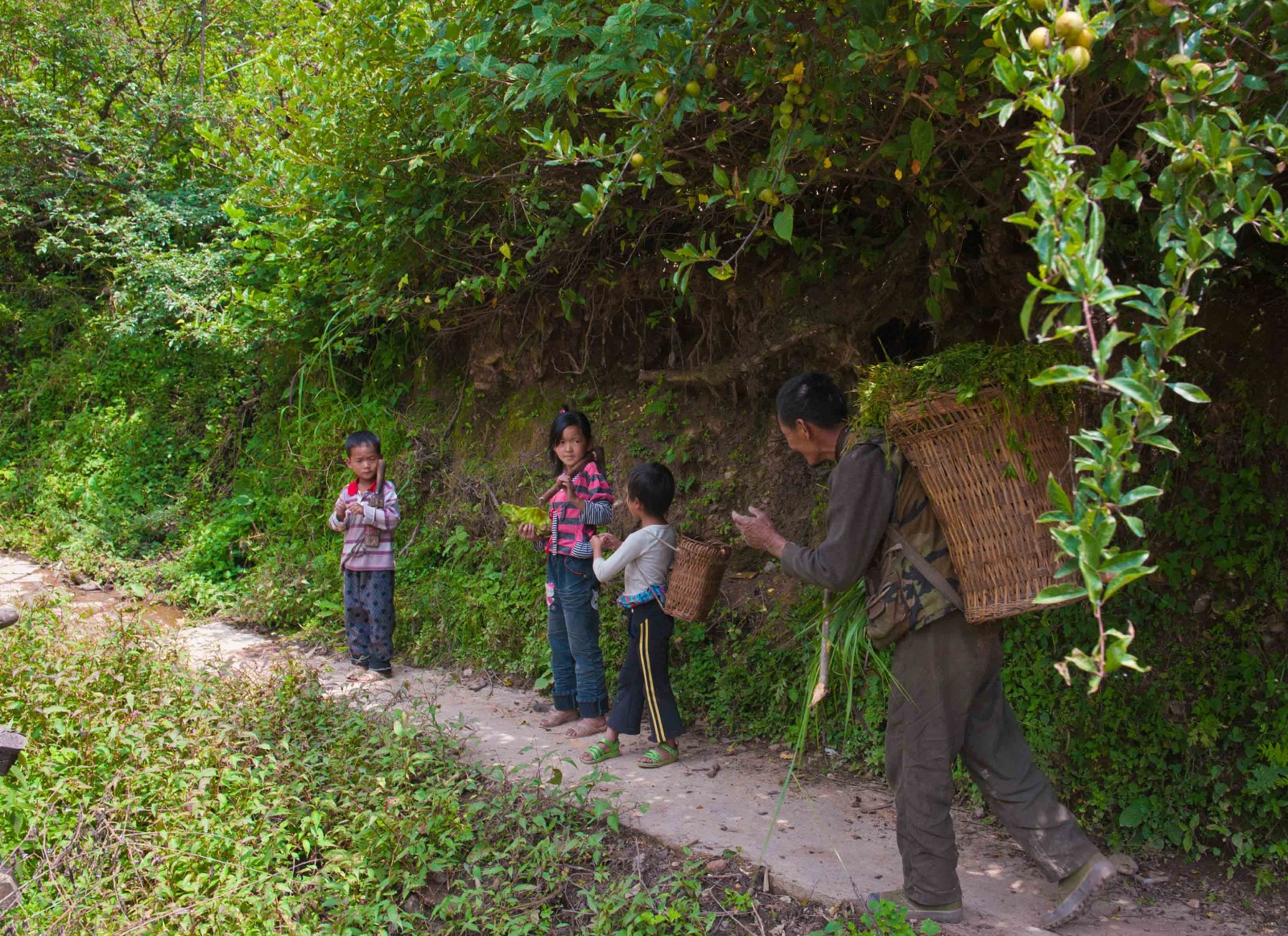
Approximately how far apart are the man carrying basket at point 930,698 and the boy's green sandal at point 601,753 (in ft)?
5.82

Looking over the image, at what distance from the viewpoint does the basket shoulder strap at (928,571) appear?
3.28 meters

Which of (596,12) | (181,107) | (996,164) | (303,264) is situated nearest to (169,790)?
(596,12)

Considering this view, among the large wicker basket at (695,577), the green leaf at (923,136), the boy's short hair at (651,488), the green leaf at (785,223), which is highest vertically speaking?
the green leaf at (923,136)

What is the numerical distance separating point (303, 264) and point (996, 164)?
6.38 m

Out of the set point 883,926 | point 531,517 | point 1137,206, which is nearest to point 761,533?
→ point 883,926

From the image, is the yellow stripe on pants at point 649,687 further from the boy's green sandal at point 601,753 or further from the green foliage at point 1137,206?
the green foliage at point 1137,206

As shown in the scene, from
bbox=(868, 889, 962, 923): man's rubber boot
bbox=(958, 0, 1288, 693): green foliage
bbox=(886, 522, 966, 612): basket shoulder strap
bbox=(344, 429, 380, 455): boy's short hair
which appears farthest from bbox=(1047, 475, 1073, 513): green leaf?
bbox=(344, 429, 380, 455): boy's short hair

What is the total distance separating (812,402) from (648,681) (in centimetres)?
195

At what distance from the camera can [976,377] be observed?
9.98 feet

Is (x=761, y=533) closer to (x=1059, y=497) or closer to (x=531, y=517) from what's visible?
(x=1059, y=497)

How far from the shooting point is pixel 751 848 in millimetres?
3971

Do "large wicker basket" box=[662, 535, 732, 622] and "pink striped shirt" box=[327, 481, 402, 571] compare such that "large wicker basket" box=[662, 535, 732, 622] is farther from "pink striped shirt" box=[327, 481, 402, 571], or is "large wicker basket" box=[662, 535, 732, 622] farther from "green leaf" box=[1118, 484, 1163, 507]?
"green leaf" box=[1118, 484, 1163, 507]

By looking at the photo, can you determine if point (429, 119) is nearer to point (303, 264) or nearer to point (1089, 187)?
point (303, 264)

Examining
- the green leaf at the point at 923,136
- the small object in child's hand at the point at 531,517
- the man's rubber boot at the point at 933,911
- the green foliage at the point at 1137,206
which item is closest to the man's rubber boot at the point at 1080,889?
the man's rubber boot at the point at 933,911
